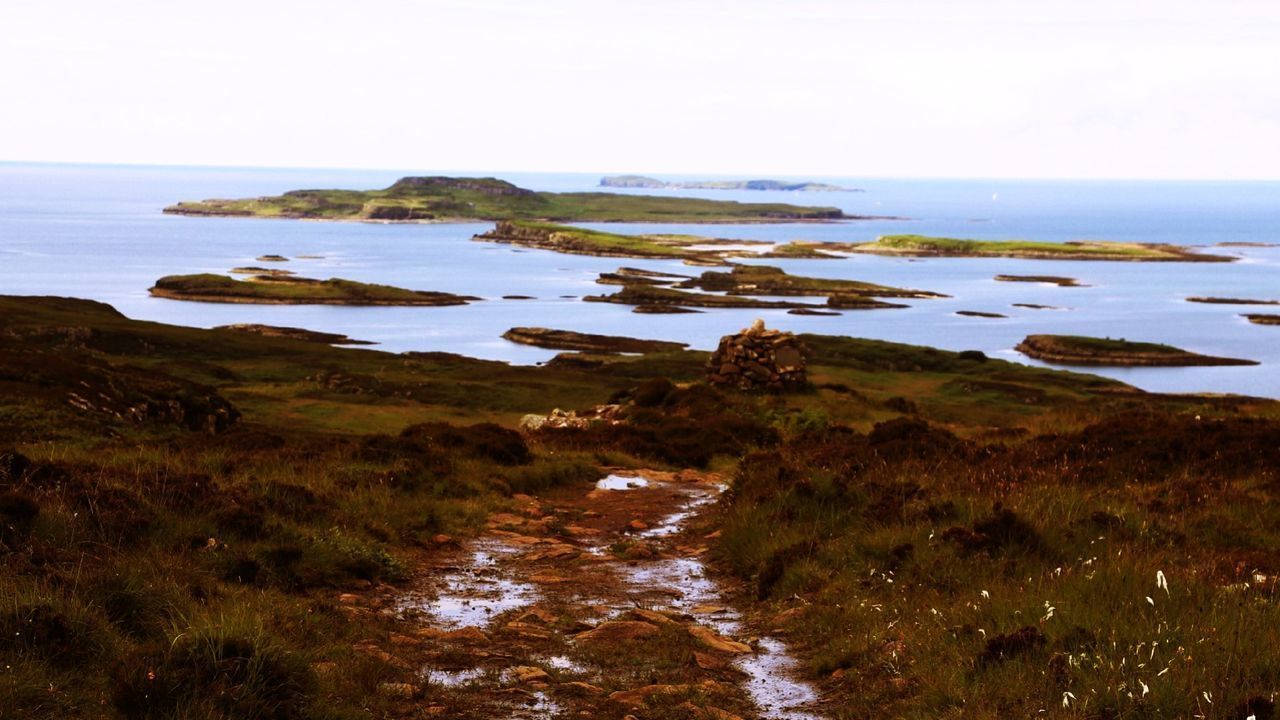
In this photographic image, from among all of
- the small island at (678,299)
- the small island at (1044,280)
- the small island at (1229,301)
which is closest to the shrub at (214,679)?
the small island at (678,299)

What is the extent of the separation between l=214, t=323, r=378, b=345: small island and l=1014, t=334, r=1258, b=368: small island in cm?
6558

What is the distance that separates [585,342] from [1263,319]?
8867 centimetres

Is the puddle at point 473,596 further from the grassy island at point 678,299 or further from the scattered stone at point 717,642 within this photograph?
the grassy island at point 678,299

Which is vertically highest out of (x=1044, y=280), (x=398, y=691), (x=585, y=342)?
(x=398, y=691)

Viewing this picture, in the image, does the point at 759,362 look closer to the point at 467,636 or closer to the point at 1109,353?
the point at 467,636

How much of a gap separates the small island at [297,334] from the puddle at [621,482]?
83.5 metres

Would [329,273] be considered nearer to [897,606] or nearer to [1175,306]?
[1175,306]

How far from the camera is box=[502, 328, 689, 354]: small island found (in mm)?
106562

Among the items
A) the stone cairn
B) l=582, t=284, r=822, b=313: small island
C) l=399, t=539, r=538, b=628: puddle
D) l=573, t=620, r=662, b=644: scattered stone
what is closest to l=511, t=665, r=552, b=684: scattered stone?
l=573, t=620, r=662, b=644: scattered stone

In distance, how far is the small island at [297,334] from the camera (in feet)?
342

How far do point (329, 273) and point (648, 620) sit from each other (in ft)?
582

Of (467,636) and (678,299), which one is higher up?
(467,636)

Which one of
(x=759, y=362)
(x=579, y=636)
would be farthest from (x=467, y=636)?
(x=759, y=362)

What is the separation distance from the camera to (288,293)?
483 ft
